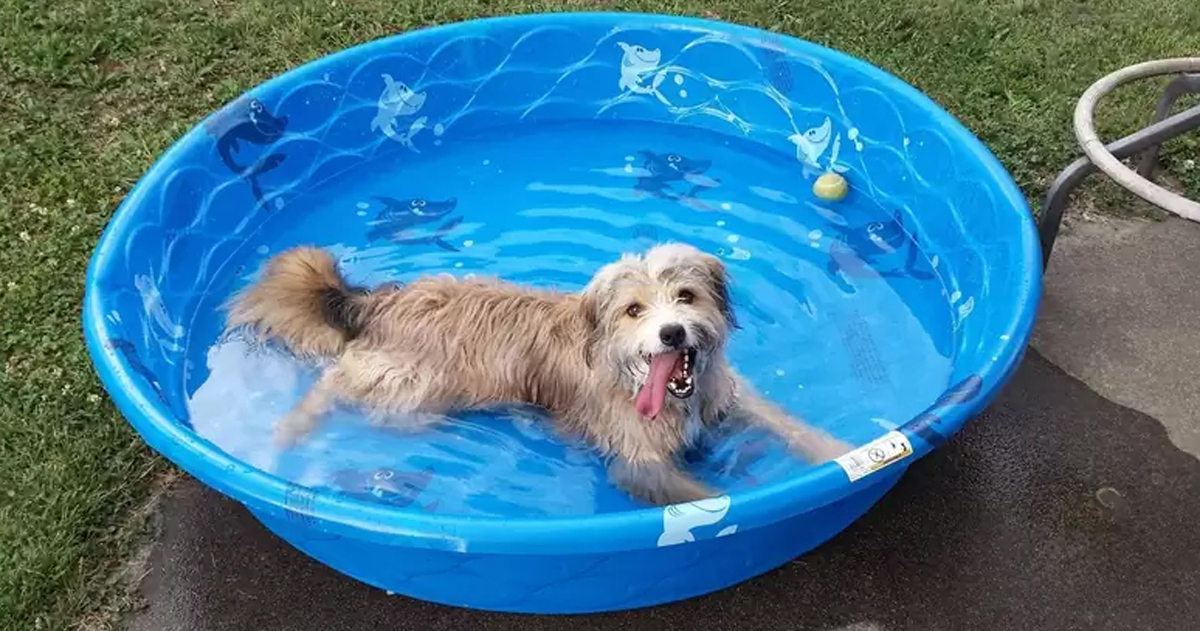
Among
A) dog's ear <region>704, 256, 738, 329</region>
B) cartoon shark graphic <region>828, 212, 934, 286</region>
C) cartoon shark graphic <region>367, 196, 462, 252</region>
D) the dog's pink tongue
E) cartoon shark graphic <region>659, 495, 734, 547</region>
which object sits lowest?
cartoon shark graphic <region>367, 196, 462, 252</region>

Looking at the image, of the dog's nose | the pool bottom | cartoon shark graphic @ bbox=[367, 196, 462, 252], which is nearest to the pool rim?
the pool bottom

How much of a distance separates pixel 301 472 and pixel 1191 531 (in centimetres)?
372

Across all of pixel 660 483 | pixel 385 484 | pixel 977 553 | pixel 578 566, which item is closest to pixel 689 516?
pixel 578 566

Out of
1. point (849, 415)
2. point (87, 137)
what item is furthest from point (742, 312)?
point (87, 137)

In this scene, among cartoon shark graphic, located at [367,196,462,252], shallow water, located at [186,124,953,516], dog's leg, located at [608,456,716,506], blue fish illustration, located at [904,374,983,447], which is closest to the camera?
blue fish illustration, located at [904,374,983,447]

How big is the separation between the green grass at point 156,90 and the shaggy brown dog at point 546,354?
88 centimetres

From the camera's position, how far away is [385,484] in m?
4.69

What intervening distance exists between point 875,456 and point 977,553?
41.4 inches

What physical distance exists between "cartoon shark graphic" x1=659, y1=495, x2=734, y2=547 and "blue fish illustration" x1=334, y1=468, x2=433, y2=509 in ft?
5.03

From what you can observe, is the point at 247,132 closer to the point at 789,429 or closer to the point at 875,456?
the point at 789,429

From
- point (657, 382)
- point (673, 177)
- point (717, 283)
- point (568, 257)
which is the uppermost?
point (717, 283)

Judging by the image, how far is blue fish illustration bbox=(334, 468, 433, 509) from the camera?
4621 millimetres

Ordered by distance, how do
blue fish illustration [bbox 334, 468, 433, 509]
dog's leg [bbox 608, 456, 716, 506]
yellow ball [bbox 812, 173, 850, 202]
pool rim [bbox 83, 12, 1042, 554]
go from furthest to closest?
yellow ball [bbox 812, 173, 850, 202]
blue fish illustration [bbox 334, 468, 433, 509]
dog's leg [bbox 608, 456, 716, 506]
pool rim [bbox 83, 12, 1042, 554]

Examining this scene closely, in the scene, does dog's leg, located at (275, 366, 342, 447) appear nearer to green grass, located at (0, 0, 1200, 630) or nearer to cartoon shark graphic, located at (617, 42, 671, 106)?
green grass, located at (0, 0, 1200, 630)
